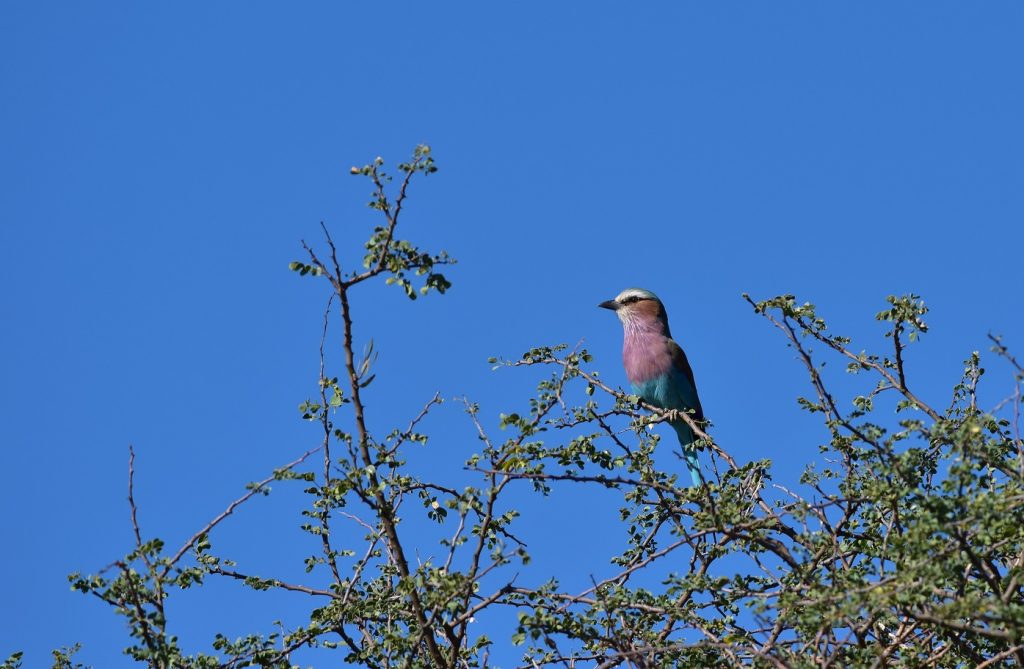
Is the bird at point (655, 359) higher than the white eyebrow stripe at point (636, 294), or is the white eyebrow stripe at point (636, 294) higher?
the white eyebrow stripe at point (636, 294)

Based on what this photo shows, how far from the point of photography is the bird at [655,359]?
797 cm

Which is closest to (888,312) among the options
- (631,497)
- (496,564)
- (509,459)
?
(631,497)

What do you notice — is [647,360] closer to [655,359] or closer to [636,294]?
[655,359]

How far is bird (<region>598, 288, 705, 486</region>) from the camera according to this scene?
314 inches

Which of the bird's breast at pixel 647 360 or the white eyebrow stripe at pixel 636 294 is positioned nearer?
the bird's breast at pixel 647 360

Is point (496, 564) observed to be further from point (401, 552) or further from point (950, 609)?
point (950, 609)

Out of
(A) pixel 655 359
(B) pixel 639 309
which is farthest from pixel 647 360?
(B) pixel 639 309

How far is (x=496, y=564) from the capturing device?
12.4ft

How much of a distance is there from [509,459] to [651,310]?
171 inches

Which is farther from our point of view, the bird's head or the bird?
the bird's head

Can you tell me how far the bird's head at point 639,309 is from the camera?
8.42 m

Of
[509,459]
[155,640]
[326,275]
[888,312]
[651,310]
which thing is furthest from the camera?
[651,310]

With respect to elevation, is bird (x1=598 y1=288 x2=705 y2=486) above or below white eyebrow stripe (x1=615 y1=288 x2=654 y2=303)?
below

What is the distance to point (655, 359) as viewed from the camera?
8.08 meters
